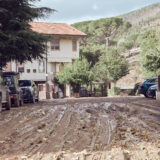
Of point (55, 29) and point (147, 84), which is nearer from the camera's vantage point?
point (147, 84)

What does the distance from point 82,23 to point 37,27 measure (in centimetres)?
2707

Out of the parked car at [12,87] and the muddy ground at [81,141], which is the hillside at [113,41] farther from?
the muddy ground at [81,141]

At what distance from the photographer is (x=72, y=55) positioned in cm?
4294

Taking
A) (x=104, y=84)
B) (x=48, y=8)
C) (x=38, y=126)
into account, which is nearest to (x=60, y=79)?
(x=104, y=84)

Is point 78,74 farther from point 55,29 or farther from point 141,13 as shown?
point 141,13

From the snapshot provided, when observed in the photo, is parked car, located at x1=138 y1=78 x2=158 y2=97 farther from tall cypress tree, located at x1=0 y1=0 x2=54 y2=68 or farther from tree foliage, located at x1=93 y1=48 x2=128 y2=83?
tree foliage, located at x1=93 y1=48 x2=128 y2=83

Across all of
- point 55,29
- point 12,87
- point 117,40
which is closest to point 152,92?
point 12,87

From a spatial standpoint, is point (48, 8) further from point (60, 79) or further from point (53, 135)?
point (60, 79)

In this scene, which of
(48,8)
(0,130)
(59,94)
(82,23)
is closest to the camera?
(0,130)

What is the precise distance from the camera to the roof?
4297 cm

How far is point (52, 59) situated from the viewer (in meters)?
41.9

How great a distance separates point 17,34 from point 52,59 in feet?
83.2

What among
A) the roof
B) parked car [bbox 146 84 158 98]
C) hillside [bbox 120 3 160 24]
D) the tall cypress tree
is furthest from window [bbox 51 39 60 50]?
hillside [bbox 120 3 160 24]

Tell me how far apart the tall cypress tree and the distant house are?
21.6 m
